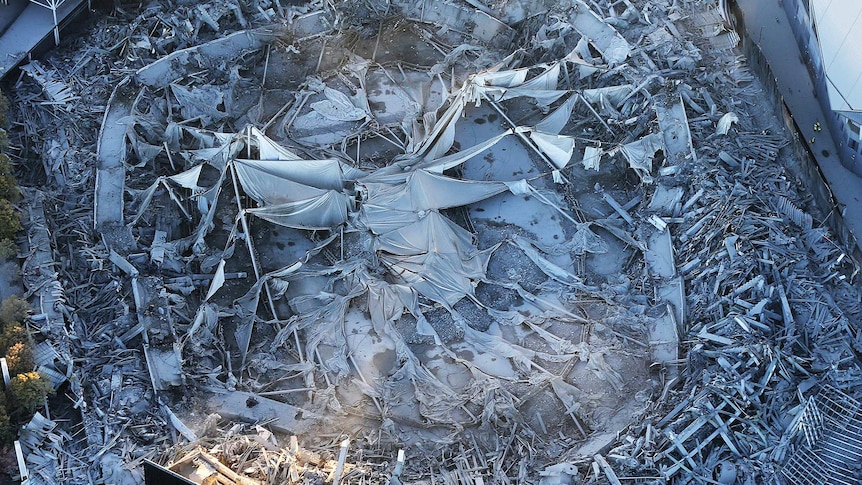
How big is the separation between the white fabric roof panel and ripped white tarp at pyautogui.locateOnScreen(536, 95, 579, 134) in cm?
662

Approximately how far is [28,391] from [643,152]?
14770 millimetres

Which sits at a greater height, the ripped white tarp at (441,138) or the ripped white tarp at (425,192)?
the ripped white tarp at (441,138)

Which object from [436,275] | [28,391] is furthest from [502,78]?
[28,391]

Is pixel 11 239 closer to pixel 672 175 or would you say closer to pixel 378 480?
pixel 378 480

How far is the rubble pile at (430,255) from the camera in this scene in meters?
18.9

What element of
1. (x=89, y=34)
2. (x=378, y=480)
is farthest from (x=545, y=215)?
(x=89, y=34)

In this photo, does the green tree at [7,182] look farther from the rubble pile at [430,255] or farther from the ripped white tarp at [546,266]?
the ripped white tarp at [546,266]

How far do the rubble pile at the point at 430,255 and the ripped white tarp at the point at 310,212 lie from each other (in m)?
0.07

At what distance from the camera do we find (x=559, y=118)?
25156 millimetres

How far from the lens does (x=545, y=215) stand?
2408 cm

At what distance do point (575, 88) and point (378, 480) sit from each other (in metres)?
12.7

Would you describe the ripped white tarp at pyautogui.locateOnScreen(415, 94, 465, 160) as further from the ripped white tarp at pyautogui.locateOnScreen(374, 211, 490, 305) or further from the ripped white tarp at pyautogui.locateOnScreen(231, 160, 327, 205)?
the ripped white tarp at pyautogui.locateOnScreen(231, 160, 327, 205)

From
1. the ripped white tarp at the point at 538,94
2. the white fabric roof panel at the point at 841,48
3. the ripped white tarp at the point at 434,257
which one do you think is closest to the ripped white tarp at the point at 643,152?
the ripped white tarp at the point at 538,94

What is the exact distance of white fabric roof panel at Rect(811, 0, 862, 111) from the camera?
24.2 m
